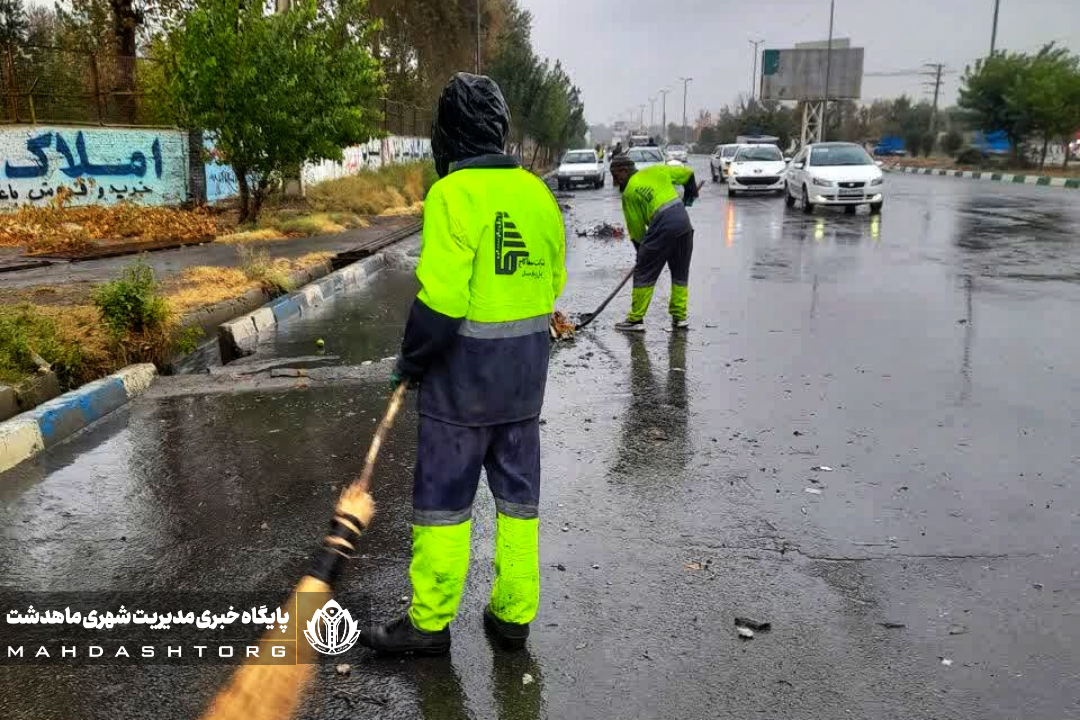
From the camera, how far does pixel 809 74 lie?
66.5 m

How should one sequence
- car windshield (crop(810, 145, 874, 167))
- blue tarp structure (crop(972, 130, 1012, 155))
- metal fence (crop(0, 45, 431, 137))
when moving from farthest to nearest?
blue tarp structure (crop(972, 130, 1012, 155))
car windshield (crop(810, 145, 874, 167))
metal fence (crop(0, 45, 431, 137))

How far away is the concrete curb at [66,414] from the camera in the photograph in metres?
4.74

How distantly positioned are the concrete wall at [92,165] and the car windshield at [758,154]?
16130 mm

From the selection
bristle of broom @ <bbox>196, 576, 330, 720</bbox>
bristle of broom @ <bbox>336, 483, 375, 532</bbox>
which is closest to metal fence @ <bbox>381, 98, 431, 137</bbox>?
bristle of broom @ <bbox>336, 483, 375, 532</bbox>

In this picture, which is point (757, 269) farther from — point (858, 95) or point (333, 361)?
point (858, 95)

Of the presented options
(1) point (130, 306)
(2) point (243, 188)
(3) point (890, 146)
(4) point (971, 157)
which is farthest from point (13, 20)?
(3) point (890, 146)

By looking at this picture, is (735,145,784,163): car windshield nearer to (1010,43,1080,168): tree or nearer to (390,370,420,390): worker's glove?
(1010,43,1080,168): tree

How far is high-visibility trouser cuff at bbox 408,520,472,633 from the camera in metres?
2.84

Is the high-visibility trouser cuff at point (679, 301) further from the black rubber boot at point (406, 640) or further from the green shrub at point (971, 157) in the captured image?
the green shrub at point (971, 157)

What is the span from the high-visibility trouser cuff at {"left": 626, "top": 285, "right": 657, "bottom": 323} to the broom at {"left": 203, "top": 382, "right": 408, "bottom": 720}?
5371mm

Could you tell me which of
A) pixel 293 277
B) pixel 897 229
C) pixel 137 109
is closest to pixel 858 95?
pixel 897 229

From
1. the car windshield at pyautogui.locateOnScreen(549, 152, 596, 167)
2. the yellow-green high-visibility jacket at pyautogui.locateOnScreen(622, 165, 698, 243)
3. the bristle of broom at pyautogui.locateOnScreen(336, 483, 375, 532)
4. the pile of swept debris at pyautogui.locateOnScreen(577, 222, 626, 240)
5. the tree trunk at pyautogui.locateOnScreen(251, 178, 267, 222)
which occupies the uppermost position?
the car windshield at pyautogui.locateOnScreen(549, 152, 596, 167)

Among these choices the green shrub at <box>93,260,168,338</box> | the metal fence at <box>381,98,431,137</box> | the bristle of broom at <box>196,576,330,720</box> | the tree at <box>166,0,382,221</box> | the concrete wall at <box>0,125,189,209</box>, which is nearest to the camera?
the bristle of broom at <box>196,576,330,720</box>

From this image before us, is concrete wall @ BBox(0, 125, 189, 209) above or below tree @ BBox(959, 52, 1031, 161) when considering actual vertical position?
below
